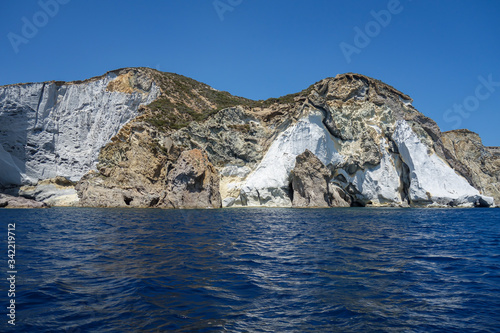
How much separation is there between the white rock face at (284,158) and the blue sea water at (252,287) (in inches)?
1275

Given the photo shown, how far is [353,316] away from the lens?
5918 millimetres

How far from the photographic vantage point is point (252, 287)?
7.60 meters

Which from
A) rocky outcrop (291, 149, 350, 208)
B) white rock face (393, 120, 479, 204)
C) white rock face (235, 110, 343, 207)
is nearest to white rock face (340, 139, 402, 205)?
white rock face (393, 120, 479, 204)

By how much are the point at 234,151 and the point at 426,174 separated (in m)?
27.5

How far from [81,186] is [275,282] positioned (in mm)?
46391

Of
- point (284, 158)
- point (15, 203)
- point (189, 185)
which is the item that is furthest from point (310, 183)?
point (15, 203)

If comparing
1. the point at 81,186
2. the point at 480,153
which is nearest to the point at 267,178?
the point at 81,186

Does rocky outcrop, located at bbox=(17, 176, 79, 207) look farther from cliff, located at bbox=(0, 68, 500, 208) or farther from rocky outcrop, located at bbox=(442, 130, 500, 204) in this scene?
rocky outcrop, located at bbox=(442, 130, 500, 204)

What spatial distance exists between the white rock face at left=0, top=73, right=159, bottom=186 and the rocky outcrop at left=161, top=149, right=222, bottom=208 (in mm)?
23675

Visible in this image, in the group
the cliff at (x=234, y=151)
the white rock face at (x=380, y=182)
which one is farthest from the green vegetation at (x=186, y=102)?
the white rock face at (x=380, y=182)

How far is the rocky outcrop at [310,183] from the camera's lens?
144ft

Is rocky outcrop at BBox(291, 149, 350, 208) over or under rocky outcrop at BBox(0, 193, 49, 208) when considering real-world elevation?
over

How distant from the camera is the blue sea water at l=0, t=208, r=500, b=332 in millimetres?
5578

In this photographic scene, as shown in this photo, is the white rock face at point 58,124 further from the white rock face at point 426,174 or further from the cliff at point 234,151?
the white rock face at point 426,174
